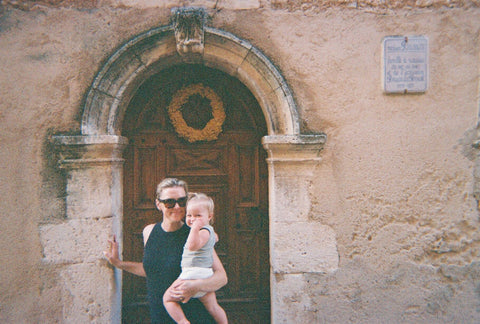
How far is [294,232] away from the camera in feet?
8.16

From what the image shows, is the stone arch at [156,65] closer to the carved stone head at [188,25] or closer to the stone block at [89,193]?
the carved stone head at [188,25]

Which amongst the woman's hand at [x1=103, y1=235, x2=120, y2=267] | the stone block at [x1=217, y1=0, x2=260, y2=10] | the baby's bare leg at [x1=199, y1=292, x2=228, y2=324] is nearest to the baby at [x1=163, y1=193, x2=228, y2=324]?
the baby's bare leg at [x1=199, y1=292, x2=228, y2=324]

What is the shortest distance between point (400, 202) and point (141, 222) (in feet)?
7.20

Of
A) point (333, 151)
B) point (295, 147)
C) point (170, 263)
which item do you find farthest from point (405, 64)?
point (170, 263)

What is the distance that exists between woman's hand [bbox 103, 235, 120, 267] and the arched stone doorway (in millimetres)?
79

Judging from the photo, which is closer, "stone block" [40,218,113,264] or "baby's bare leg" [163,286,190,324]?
"baby's bare leg" [163,286,190,324]

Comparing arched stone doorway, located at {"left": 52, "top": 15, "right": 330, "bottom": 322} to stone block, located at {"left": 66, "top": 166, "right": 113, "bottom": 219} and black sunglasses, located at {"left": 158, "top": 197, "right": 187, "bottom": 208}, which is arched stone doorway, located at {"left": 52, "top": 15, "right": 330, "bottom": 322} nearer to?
stone block, located at {"left": 66, "top": 166, "right": 113, "bottom": 219}

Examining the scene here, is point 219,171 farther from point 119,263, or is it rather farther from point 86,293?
point 86,293

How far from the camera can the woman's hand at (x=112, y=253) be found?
7.57ft

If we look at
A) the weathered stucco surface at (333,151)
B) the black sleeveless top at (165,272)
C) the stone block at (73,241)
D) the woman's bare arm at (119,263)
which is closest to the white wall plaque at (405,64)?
the weathered stucco surface at (333,151)

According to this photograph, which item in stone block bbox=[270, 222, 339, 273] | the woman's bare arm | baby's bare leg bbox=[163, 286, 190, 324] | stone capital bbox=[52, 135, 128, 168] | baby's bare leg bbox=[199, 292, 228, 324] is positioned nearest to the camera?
baby's bare leg bbox=[163, 286, 190, 324]

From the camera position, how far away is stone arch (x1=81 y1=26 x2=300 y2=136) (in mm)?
2428

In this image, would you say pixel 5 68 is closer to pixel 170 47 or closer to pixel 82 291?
pixel 170 47

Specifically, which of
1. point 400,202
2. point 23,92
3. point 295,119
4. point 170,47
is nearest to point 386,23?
point 295,119
